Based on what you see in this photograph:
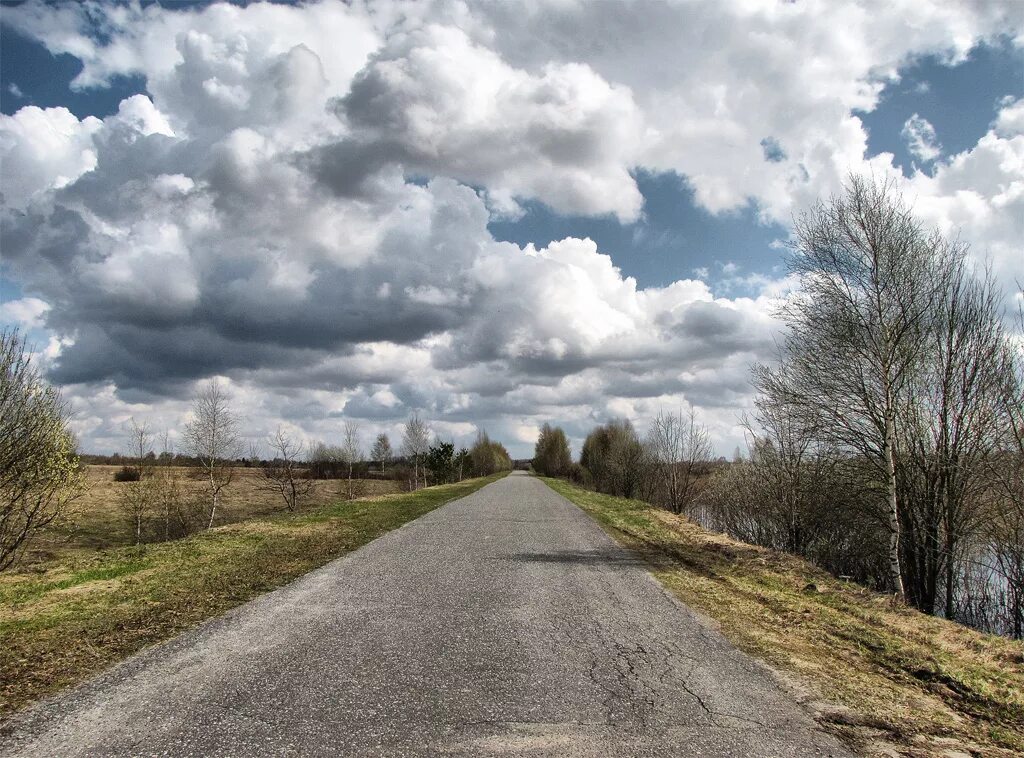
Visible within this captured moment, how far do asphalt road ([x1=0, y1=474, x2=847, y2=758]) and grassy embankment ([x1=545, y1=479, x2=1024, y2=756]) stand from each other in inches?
17.5

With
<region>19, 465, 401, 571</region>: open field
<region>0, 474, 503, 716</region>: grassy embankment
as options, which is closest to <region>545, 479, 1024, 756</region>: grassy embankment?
<region>0, 474, 503, 716</region>: grassy embankment

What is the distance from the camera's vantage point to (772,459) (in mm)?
23375

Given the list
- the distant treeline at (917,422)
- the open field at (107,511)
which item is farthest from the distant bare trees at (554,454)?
the distant treeline at (917,422)

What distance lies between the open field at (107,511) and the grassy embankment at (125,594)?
2320mm

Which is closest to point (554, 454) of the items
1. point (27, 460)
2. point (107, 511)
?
point (107, 511)

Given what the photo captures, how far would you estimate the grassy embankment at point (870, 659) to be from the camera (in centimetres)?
413

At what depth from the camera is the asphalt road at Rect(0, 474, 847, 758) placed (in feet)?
11.7

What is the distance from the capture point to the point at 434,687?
14.4ft

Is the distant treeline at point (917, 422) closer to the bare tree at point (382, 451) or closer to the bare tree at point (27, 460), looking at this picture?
the bare tree at point (27, 460)

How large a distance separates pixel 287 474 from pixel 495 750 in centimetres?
3350

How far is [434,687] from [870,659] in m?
4.46

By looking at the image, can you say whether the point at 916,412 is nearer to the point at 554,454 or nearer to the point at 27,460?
the point at 27,460

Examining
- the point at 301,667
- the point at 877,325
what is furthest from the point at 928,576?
the point at 301,667

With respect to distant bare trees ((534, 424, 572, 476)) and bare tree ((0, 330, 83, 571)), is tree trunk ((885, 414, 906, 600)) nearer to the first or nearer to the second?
bare tree ((0, 330, 83, 571))
